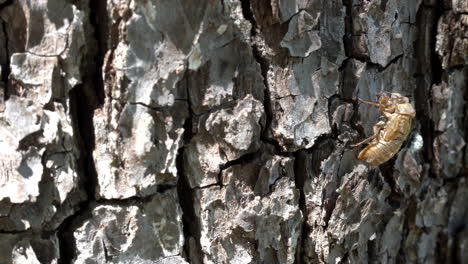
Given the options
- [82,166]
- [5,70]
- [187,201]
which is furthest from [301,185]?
[5,70]

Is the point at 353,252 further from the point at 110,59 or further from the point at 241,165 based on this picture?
the point at 110,59

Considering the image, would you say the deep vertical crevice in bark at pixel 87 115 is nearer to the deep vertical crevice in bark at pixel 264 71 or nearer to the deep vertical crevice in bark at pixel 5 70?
the deep vertical crevice in bark at pixel 5 70

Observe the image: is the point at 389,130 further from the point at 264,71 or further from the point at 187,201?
the point at 187,201

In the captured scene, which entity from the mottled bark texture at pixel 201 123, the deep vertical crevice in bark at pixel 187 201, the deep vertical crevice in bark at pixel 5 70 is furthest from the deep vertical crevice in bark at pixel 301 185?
the deep vertical crevice in bark at pixel 5 70

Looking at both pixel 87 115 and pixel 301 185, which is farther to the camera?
pixel 301 185

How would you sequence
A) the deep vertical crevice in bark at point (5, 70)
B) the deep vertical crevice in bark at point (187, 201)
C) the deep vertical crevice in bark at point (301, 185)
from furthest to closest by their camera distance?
the deep vertical crevice in bark at point (301, 185) < the deep vertical crevice in bark at point (187, 201) < the deep vertical crevice in bark at point (5, 70)

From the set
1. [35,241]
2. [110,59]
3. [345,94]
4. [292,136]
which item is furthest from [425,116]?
[35,241]

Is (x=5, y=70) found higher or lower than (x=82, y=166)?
higher

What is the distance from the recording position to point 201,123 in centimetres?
123

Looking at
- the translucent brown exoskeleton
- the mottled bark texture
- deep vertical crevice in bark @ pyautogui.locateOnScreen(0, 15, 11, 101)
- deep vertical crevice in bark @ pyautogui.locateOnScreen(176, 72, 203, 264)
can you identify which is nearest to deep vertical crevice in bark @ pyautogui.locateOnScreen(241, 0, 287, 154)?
the mottled bark texture

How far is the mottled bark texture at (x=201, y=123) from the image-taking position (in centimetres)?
108

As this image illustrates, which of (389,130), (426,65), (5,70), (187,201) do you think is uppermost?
(426,65)

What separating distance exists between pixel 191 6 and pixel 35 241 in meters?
0.66

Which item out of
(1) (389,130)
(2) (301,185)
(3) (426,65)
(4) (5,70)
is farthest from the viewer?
(3) (426,65)
